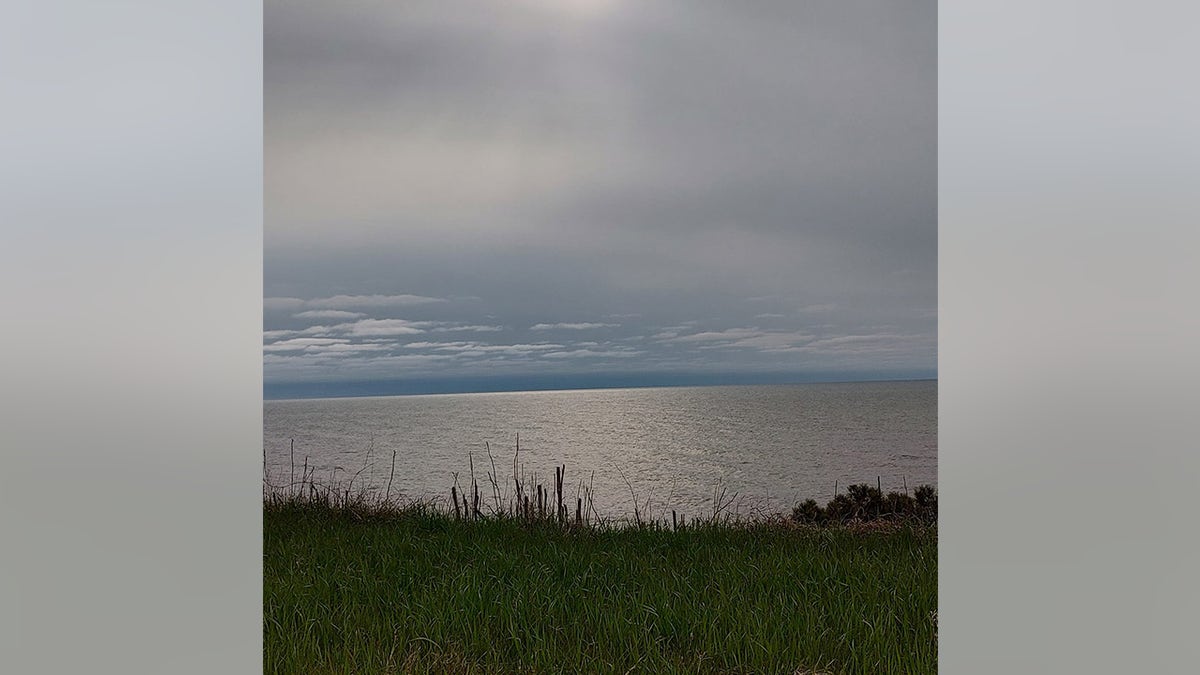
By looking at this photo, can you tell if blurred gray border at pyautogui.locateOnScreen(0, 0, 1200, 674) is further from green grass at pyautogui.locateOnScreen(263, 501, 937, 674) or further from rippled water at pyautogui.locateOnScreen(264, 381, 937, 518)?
rippled water at pyautogui.locateOnScreen(264, 381, 937, 518)

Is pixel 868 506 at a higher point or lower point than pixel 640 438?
higher

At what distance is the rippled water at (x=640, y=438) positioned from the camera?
8.69m

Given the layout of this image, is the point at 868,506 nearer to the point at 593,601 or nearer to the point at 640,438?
the point at 593,601

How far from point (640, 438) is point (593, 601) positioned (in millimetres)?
10364

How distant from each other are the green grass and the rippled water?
7.01 feet

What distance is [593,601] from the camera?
10.7ft
